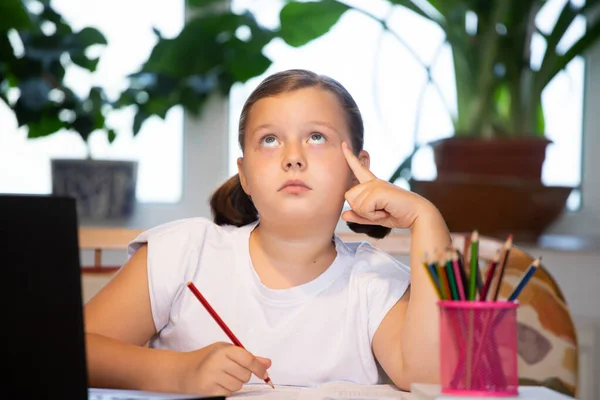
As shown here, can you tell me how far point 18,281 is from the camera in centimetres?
58

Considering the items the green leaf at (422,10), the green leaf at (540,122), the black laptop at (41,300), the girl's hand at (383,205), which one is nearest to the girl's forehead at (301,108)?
the girl's hand at (383,205)

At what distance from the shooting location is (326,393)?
816 mm

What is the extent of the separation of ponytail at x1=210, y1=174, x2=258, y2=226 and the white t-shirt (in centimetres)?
8

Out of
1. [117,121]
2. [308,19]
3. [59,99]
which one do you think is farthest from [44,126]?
[308,19]

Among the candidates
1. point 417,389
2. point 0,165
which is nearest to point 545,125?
point 0,165

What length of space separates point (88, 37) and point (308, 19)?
58 cm

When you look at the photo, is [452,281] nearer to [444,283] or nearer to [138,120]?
[444,283]

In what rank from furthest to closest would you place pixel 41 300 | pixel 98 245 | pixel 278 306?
pixel 98 245, pixel 278 306, pixel 41 300

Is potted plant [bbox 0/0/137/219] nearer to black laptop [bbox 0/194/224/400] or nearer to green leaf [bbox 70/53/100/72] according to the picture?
green leaf [bbox 70/53/100/72]

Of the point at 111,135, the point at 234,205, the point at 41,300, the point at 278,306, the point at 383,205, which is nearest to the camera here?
the point at 41,300

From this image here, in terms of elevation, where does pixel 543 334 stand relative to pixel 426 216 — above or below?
below

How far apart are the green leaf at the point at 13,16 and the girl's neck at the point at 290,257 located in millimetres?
1348

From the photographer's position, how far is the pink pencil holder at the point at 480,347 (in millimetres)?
669

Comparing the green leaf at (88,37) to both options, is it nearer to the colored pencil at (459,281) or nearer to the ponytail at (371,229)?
the ponytail at (371,229)
